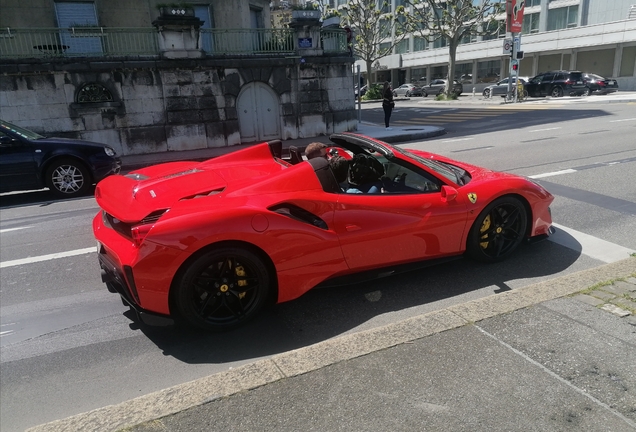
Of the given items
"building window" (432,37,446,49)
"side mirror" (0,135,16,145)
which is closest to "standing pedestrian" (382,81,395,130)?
"side mirror" (0,135,16,145)

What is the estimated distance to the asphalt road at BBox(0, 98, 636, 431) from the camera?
316 cm

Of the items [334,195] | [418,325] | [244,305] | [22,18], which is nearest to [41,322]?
[244,305]

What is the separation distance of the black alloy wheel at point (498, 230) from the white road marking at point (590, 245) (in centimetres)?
85

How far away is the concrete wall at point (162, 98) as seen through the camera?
13.8 metres

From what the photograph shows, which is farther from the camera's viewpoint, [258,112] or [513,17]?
[513,17]

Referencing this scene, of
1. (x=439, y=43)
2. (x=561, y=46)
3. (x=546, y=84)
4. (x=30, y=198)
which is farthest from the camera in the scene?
(x=439, y=43)

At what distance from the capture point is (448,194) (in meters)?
4.12

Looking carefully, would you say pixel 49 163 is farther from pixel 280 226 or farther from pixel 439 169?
pixel 439 169

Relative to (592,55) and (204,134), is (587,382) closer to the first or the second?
(204,134)

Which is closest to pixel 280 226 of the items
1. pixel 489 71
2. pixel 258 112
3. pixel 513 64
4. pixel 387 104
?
pixel 258 112

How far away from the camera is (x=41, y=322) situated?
3.98 meters

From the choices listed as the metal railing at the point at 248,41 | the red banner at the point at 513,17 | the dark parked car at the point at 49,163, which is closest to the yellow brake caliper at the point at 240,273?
the dark parked car at the point at 49,163

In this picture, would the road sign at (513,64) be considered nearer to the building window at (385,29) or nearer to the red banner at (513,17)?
the red banner at (513,17)

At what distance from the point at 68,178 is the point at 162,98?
681 centimetres
